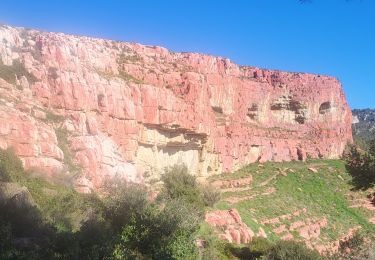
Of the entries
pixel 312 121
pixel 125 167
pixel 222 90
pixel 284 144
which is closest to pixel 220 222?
pixel 125 167

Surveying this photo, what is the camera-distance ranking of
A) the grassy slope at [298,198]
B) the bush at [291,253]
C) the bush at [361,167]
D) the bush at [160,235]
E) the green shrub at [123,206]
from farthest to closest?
the grassy slope at [298,198]
the bush at [291,253]
the green shrub at [123,206]
the bush at [160,235]
the bush at [361,167]

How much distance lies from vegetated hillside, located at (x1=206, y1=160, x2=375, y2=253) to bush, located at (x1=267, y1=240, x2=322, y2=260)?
7937 mm

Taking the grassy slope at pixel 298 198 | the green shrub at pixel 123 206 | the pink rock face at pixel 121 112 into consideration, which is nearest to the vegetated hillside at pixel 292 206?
the grassy slope at pixel 298 198

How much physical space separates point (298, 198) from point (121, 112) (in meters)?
27.7

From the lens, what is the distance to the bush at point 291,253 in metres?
24.5

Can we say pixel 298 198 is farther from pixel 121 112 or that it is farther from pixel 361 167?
pixel 361 167

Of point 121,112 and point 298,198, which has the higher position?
point 121,112

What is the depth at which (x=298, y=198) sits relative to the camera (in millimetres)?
57281

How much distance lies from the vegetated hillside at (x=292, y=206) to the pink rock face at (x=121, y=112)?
16.7 ft

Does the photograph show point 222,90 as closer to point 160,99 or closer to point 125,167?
point 160,99

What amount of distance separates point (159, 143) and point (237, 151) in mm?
22239

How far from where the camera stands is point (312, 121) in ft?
290

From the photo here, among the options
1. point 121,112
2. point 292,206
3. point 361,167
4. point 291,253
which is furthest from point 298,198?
point 361,167

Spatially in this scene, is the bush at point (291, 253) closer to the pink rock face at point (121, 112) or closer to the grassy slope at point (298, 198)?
the grassy slope at point (298, 198)
